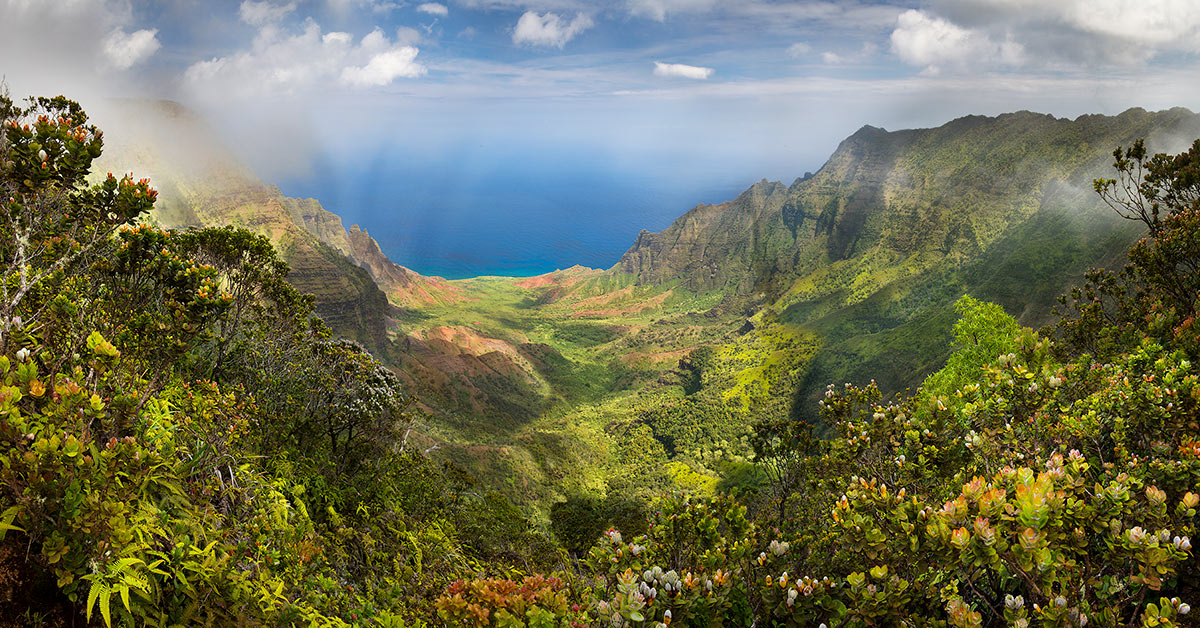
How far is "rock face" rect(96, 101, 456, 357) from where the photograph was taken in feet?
390

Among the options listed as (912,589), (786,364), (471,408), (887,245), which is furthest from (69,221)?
Result: (887,245)

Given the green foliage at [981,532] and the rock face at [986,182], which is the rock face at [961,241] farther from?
the green foliage at [981,532]

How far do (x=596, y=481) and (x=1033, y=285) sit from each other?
79.8m

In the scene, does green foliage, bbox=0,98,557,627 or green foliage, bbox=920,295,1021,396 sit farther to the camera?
green foliage, bbox=920,295,1021,396

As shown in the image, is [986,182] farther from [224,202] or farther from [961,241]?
[224,202]

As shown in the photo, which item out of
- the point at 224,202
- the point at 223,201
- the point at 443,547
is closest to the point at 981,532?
the point at 443,547

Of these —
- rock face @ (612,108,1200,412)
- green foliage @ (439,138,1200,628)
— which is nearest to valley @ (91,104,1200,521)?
rock face @ (612,108,1200,412)

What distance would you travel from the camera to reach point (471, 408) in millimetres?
106188

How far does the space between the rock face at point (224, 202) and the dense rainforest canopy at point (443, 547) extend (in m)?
110

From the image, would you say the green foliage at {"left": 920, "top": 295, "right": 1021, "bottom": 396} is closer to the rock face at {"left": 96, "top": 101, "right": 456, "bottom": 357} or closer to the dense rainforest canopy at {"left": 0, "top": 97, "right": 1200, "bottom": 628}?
the dense rainforest canopy at {"left": 0, "top": 97, "right": 1200, "bottom": 628}

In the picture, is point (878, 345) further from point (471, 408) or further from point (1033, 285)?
point (471, 408)

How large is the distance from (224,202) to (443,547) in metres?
160

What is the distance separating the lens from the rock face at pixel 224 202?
11881 cm

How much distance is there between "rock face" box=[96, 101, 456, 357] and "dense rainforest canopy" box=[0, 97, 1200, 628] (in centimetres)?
10976
